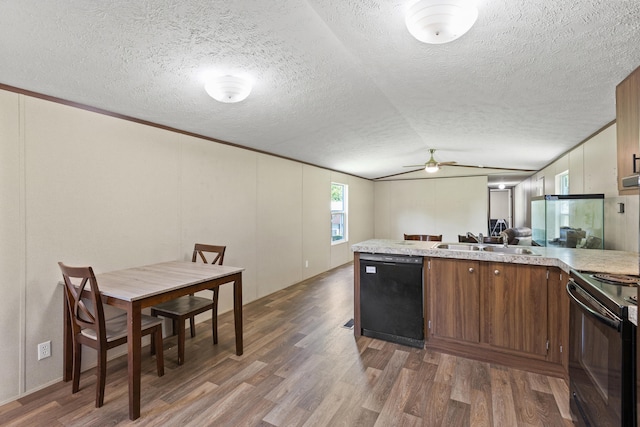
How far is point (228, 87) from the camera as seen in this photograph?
208cm

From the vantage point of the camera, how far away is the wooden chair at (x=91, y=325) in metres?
1.91

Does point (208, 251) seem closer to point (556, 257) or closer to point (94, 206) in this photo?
point (94, 206)

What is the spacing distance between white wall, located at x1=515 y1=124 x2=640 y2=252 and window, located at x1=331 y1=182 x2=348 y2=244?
408cm

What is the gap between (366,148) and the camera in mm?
4852

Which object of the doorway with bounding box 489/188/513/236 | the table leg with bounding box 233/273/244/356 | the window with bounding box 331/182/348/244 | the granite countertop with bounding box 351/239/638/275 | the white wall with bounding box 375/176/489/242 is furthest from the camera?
the doorway with bounding box 489/188/513/236

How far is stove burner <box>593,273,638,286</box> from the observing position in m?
1.58

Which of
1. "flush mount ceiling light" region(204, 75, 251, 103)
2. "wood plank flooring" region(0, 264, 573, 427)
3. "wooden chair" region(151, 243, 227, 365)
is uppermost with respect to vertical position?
"flush mount ceiling light" region(204, 75, 251, 103)

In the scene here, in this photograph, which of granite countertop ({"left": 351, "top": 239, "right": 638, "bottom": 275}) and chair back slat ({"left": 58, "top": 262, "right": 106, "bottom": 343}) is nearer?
chair back slat ({"left": 58, "top": 262, "right": 106, "bottom": 343})

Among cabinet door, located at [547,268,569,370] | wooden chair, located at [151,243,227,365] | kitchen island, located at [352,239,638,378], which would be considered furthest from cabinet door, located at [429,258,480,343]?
wooden chair, located at [151,243,227,365]

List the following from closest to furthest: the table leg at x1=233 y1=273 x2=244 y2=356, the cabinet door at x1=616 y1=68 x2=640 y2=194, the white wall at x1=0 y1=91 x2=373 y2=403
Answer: the cabinet door at x1=616 y1=68 x2=640 y2=194, the white wall at x1=0 y1=91 x2=373 y2=403, the table leg at x1=233 y1=273 x2=244 y2=356

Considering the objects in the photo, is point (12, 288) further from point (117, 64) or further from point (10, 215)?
point (117, 64)

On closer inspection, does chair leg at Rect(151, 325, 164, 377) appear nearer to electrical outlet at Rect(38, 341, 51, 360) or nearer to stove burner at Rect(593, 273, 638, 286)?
electrical outlet at Rect(38, 341, 51, 360)

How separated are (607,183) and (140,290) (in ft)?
14.4

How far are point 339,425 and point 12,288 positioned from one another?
8.05 ft
